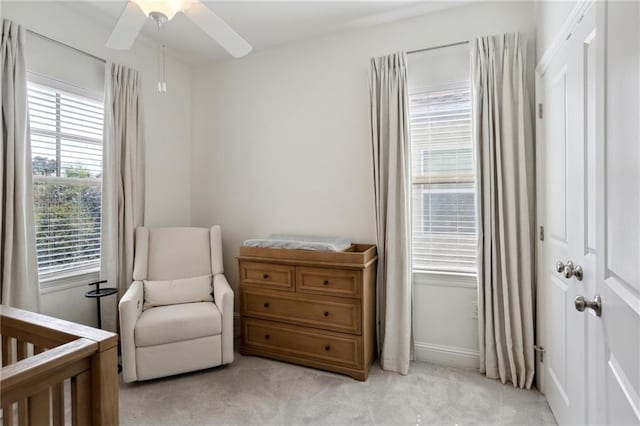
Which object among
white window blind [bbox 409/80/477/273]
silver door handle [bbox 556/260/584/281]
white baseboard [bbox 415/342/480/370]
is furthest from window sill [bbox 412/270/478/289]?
silver door handle [bbox 556/260/584/281]

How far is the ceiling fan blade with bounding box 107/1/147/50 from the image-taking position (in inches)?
61.0

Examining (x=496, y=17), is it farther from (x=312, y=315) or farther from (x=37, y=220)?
(x=37, y=220)

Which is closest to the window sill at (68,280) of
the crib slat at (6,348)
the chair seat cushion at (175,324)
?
the chair seat cushion at (175,324)

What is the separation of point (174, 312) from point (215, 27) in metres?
1.91

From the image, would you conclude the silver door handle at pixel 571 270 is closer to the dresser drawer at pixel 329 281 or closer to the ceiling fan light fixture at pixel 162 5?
the dresser drawer at pixel 329 281

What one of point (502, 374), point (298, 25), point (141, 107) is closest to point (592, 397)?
point (502, 374)

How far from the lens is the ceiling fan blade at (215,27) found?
1562 millimetres

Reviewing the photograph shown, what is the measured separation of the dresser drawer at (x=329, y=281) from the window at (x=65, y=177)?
1.73 m

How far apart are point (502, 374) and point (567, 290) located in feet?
3.09

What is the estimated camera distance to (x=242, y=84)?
10.9 feet

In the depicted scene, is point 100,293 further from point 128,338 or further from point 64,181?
point 64,181

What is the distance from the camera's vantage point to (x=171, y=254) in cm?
288

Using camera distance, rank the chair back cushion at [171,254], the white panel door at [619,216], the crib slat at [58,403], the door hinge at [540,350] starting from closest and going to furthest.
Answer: the white panel door at [619,216] → the crib slat at [58,403] → the door hinge at [540,350] → the chair back cushion at [171,254]

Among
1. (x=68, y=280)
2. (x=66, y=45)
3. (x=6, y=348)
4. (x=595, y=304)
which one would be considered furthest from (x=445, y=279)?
(x=66, y=45)
